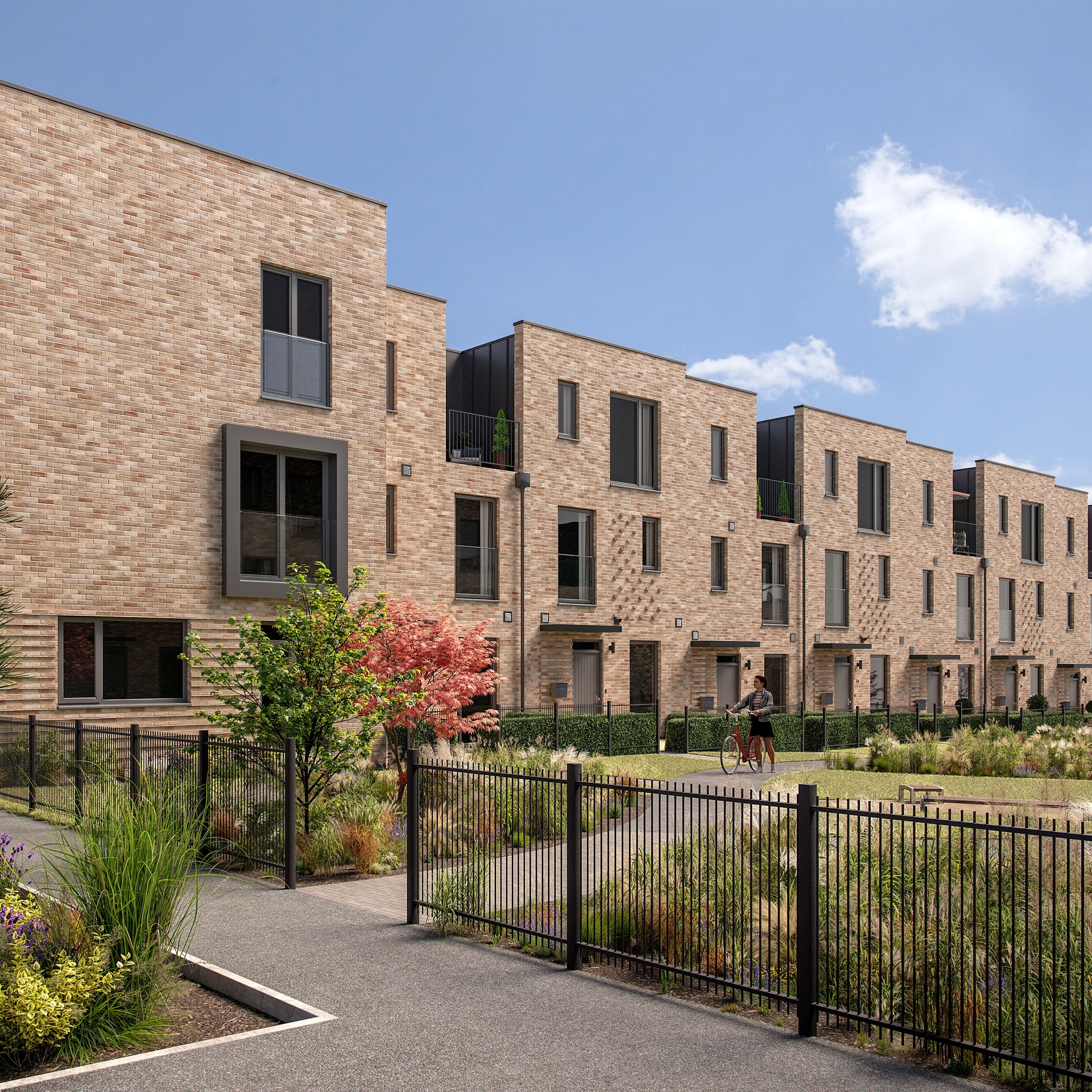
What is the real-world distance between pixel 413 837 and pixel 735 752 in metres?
13.0

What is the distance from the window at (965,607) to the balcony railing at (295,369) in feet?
90.9

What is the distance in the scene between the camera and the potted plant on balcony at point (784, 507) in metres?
34.1

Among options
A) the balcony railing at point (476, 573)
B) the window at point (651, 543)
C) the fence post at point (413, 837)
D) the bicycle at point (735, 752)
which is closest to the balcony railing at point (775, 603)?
the window at point (651, 543)

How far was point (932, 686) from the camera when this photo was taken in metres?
39.3

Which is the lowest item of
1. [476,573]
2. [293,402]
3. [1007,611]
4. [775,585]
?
[1007,611]

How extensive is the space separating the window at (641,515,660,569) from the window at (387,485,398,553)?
8.03 metres

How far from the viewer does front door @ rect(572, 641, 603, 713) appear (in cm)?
2711

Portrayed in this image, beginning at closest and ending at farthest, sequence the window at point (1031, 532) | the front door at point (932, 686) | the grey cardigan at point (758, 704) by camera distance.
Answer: the grey cardigan at point (758, 704) → the front door at point (932, 686) → the window at point (1031, 532)

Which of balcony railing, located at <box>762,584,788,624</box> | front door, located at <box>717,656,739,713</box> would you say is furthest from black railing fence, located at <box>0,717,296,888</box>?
balcony railing, located at <box>762,584,788,624</box>

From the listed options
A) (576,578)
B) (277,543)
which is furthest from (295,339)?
(576,578)

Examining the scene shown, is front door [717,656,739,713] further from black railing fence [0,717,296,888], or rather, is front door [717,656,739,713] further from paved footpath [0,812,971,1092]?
paved footpath [0,812,971,1092]

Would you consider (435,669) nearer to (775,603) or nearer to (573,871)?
(573,871)

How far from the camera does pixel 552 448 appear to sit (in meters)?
26.8

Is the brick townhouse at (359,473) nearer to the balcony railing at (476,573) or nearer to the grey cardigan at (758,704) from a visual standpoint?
the balcony railing at (476,573)
